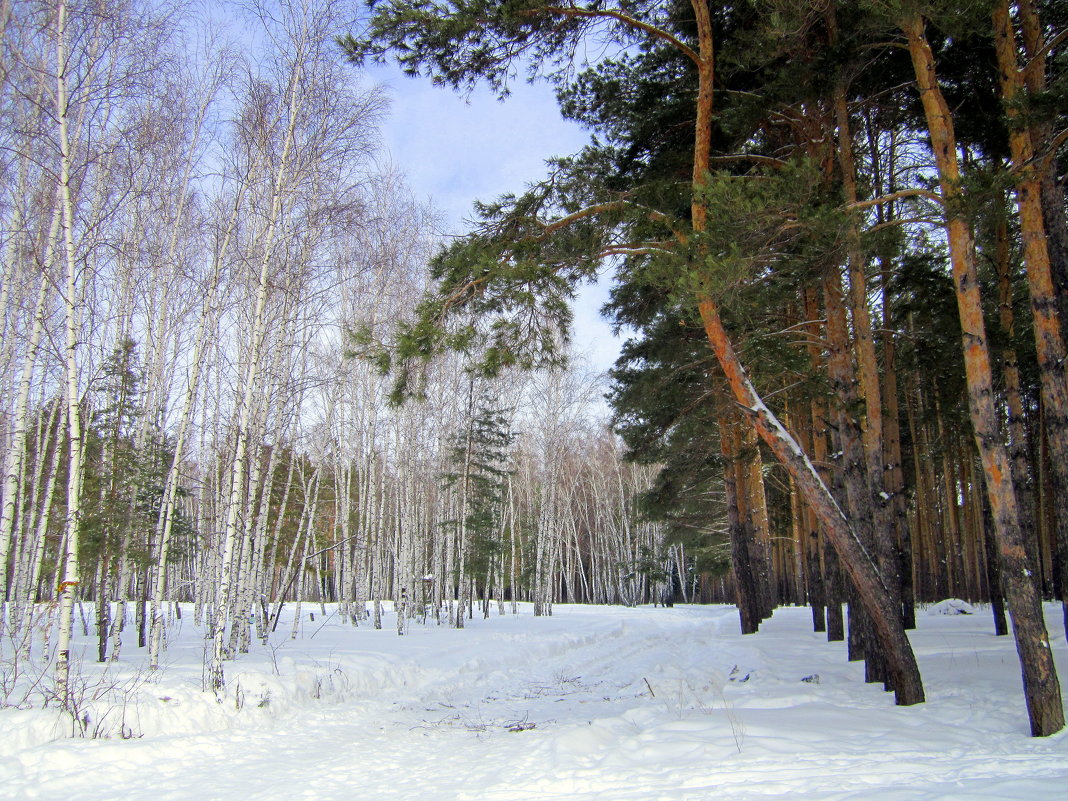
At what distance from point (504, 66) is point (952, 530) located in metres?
18.8

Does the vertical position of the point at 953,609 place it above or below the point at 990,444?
below

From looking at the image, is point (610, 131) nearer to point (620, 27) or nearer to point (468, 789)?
point (620, 27)

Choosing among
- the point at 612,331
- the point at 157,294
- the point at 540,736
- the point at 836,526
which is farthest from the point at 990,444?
the point at 157,294

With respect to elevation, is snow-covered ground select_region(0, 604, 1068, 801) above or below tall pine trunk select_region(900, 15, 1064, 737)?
below

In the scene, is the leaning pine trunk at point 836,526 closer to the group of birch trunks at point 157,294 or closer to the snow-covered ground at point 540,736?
the snow-covered ground at point 540,736

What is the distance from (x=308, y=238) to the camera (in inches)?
381

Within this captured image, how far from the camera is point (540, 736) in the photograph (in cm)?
594

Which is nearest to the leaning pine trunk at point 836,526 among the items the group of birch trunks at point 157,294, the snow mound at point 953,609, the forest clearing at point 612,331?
the forest clearing at point 612,331

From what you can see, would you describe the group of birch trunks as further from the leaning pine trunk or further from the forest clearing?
the leaning pine trunk

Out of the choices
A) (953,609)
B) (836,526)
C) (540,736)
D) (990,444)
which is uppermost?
(990,444)

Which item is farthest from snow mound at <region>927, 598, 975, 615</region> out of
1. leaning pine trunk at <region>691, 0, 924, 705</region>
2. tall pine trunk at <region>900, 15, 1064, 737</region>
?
tall pine trunk at <region>900, 15, 1064, 737</region>

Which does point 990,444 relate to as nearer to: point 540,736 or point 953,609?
point 540,736

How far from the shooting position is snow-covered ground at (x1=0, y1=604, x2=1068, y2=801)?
4.13 meters

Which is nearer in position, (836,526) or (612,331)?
(836,526)
